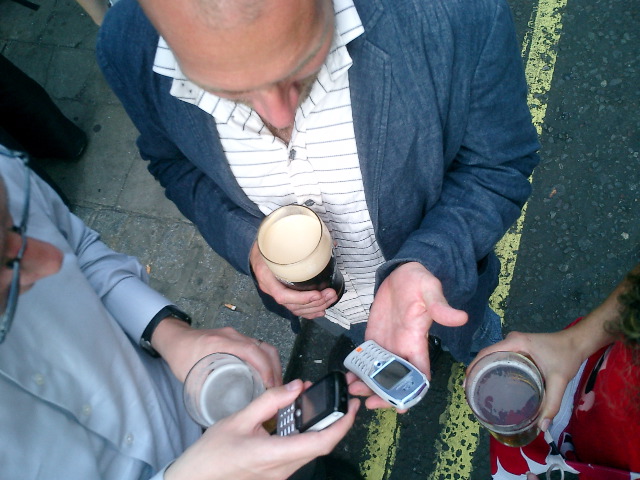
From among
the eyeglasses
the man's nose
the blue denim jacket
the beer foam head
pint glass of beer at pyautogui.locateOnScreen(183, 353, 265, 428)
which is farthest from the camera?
the beer foam head

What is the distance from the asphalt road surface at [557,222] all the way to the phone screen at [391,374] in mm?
1433

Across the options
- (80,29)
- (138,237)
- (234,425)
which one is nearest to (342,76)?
(234,425)

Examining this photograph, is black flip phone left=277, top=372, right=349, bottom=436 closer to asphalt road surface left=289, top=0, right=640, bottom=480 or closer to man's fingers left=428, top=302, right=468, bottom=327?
man's fingers left=428, top=302, right=468, bottom=327

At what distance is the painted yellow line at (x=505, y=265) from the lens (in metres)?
2.90

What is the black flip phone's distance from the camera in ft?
5.06

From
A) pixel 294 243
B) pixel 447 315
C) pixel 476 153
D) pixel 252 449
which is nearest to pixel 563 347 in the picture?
pixel 447 315

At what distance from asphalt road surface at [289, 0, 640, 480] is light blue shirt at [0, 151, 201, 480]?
1.52 metres

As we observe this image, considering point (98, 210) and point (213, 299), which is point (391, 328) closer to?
point (213, 299)

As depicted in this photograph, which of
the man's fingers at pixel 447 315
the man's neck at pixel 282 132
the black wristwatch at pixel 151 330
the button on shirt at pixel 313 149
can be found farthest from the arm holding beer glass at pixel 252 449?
the man's neck at pixel 282 132

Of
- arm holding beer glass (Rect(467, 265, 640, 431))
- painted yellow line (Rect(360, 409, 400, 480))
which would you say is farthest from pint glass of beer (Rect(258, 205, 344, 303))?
painted yellow line (Rect(360, 409, 400, 480))

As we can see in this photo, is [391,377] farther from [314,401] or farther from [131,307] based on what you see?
[131,307]

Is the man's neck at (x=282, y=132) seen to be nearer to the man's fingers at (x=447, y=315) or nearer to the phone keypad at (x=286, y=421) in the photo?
the man's fingers at (x=447, y=315)

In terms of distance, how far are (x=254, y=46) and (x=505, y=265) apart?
8.28 feet

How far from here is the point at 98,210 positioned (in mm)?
4070
